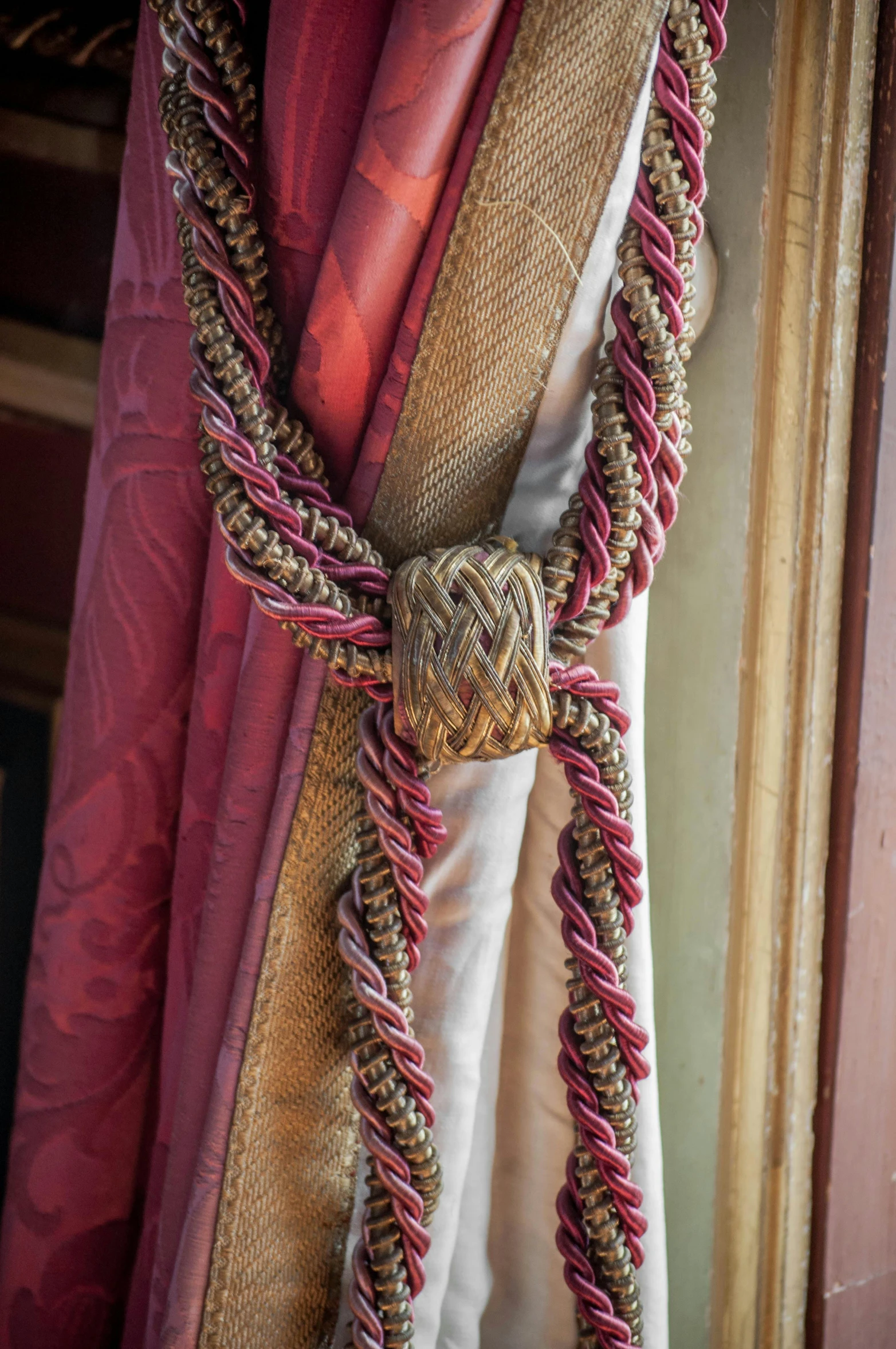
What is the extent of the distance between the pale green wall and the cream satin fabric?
0.13 metres

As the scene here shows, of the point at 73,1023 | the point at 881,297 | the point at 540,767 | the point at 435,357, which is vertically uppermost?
the point at 881,297

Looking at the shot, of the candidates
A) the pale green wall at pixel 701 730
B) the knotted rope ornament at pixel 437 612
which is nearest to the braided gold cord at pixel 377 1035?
the knotted rope ornament at pixel 437 612

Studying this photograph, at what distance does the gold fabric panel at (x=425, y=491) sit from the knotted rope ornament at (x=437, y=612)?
0.02 meters

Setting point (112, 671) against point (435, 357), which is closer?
point (435, 357)

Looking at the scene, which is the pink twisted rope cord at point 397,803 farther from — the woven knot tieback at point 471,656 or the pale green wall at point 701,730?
the pale green wall at point 701,730

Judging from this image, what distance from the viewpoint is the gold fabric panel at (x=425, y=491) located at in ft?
1.04

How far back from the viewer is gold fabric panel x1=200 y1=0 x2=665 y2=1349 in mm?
317

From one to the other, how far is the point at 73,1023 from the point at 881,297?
576 millimetres

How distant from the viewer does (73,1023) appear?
1.53 feet

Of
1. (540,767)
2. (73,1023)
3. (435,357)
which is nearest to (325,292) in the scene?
(435,357)

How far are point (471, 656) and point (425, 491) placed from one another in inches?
3.3

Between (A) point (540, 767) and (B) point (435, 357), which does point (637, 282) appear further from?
(A) point (540, 767)

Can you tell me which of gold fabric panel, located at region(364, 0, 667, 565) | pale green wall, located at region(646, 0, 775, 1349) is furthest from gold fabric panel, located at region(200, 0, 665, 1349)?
pale green wall, located at region(646, 0, 775, 1349)

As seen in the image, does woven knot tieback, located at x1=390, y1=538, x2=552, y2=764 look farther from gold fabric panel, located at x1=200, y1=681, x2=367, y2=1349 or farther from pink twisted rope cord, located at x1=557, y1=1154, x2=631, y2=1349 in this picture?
pink twisted rope cord, located at x1=557, y1=1154, x2=631, y2=1349
